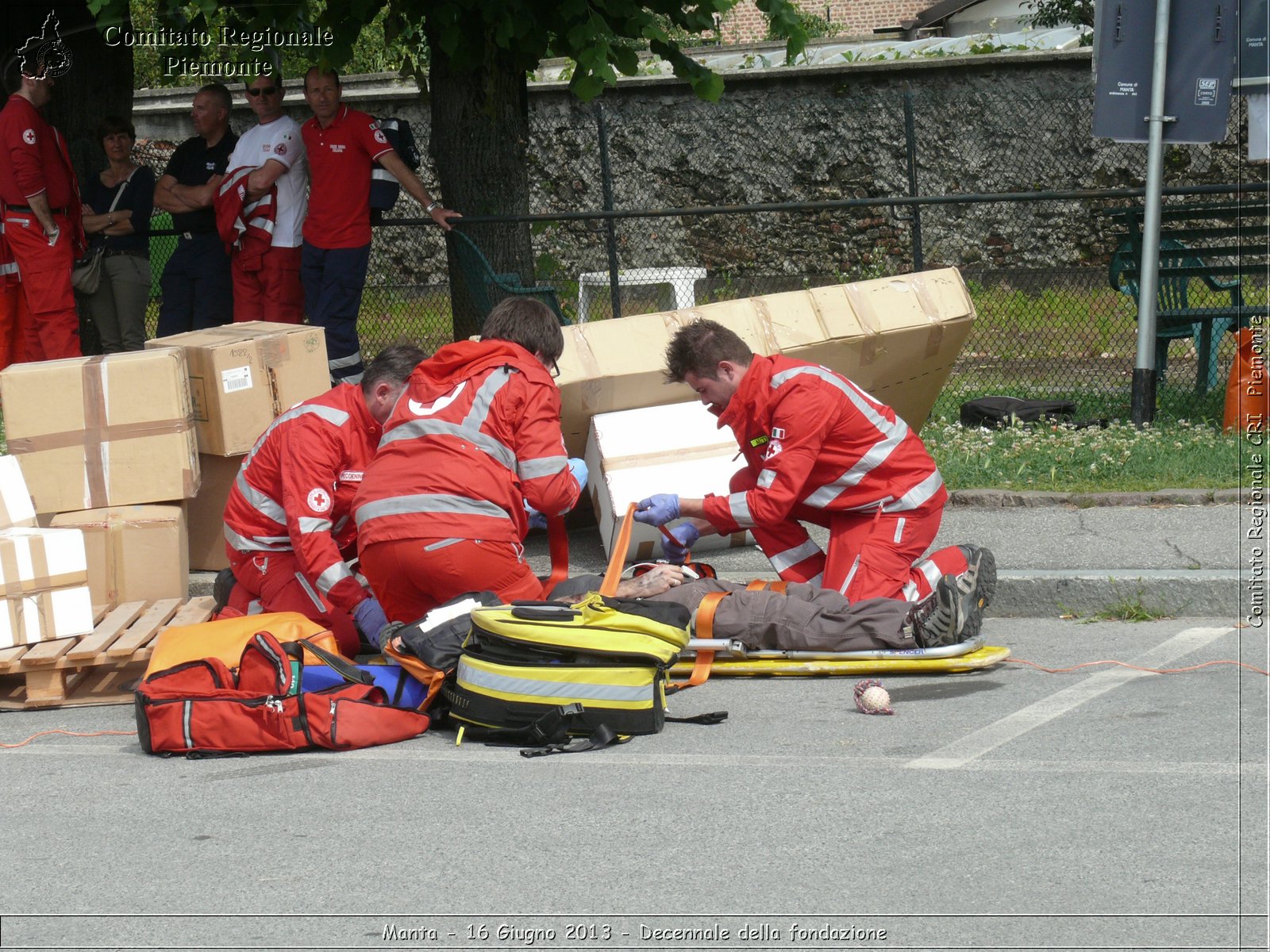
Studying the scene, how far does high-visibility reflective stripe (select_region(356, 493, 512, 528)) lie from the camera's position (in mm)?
5004

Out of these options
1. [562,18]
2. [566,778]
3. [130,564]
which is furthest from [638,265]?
[566,778]

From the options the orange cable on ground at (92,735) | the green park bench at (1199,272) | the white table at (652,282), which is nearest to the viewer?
the orange cable on ground at (92,735)

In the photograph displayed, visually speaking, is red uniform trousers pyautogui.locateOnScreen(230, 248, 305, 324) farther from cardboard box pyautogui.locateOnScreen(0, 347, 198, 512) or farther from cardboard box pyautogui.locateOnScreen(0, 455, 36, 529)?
cardboard box pyautogui.locateOnScreen(0, 455, 36, 529)

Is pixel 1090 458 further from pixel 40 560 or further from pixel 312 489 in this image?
pixel 40 560

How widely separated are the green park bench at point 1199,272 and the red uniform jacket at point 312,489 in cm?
554

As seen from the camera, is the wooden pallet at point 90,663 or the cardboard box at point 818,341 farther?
the cardboard box at point 818,341

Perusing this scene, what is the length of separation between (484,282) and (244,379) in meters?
2.74

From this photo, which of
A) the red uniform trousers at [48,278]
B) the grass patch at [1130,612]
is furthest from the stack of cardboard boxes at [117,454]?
the grass patch at [1130,612]

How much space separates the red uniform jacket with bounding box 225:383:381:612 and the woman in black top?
4379 mm

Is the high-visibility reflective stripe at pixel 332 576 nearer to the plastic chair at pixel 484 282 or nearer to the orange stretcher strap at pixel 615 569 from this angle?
the orange stretcher strap at pixel 615 569

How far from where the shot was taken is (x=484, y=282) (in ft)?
30.1

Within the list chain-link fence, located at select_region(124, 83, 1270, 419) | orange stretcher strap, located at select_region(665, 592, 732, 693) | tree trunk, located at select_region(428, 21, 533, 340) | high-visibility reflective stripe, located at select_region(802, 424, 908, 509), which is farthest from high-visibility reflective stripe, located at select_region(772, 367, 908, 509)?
chain-link fence, located at select_region(124, 83, 1270, 419)

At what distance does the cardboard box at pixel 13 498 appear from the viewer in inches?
226

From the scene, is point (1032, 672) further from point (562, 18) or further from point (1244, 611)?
point (562, 18)
